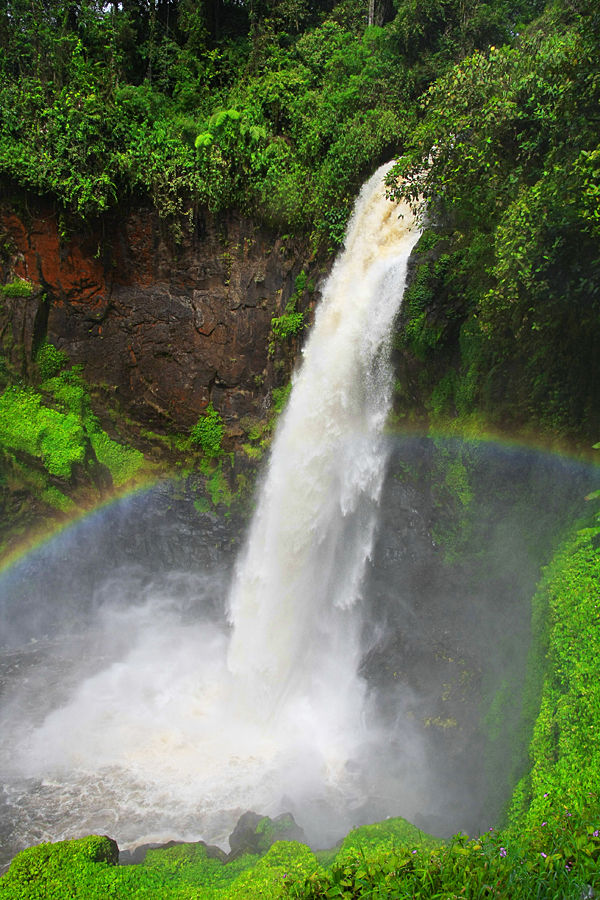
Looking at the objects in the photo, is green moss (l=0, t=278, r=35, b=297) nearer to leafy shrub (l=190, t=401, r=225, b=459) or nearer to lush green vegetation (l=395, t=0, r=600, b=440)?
leafy shrub (l=190, t=401, r=225, b=459)

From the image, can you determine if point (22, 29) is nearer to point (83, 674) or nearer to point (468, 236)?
point (468, 236)

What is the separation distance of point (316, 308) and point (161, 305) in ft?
12.7

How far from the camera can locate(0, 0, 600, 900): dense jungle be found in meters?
4.91

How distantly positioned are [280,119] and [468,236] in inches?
279

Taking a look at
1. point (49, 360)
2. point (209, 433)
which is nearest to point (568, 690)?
point (209, 433)

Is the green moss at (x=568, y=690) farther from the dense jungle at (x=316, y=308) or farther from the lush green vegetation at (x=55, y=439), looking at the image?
the lush green vegetation at (x=55, y=439)

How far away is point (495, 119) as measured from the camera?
584 cm

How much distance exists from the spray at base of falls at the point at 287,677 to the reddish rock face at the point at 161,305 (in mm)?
1897

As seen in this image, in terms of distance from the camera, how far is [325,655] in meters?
9.84

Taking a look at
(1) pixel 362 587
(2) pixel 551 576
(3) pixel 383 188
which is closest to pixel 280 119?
(3) pixel 383 188

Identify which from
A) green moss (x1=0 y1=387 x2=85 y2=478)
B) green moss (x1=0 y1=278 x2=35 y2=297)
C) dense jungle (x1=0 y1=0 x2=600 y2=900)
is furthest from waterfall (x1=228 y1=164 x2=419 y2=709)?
green moss (x1=0 y1=278 x2=35 y2=297)

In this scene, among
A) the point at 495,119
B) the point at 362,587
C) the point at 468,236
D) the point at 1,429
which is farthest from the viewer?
the point at 1,429

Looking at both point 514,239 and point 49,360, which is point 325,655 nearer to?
point 514,239

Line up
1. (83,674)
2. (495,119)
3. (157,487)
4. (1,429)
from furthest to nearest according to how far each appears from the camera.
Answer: (157,487) < (1,429) < (83,674) < (495,119)
